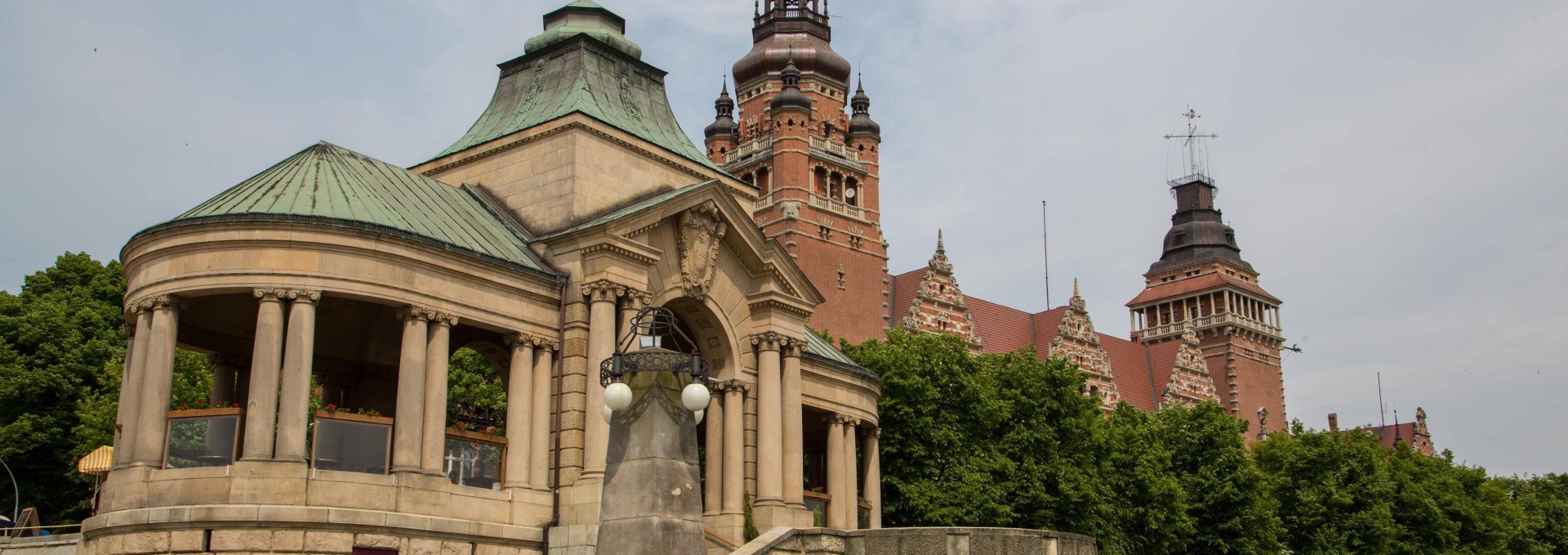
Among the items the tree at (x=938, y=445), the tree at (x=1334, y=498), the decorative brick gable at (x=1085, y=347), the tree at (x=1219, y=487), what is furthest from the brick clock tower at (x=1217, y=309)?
the tree at (x=938, y=445)

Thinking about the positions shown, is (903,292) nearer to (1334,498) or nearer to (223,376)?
(1334,498)

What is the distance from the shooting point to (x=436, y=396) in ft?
99.3

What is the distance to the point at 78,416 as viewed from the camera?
164ft

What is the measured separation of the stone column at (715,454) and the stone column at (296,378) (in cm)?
978

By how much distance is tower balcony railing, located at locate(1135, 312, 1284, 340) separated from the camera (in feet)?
435

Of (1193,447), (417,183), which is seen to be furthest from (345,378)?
(1193,447)

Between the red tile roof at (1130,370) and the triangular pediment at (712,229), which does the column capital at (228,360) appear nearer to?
the triangular pediment at (712,229)

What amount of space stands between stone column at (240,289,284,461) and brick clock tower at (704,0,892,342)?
6250 cm

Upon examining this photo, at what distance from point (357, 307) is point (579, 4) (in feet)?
31.8

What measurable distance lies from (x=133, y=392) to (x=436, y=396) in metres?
5.55

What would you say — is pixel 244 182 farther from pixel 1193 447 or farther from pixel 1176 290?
pixel 1176 290

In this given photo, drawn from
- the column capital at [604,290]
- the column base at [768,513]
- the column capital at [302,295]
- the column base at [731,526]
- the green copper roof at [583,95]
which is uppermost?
the green copper roof at [583,95]

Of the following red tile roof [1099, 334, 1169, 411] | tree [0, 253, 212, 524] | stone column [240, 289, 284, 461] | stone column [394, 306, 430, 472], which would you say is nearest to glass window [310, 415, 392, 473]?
stone column [394, 306, 430, 472]

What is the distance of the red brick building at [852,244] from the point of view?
96875 mm
